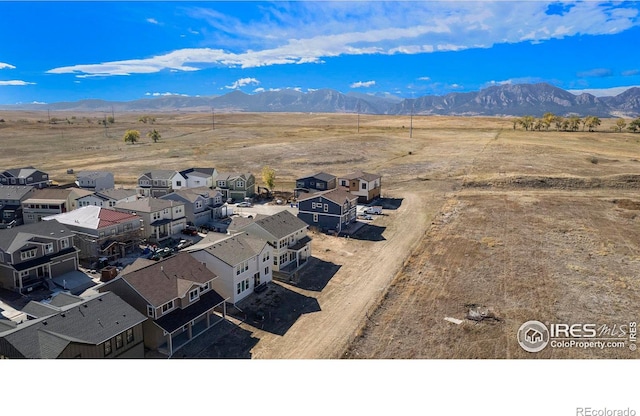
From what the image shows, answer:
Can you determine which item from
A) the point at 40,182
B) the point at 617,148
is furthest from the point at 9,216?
the point at 617,148

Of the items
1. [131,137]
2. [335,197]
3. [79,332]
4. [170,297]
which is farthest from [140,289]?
[131,137]

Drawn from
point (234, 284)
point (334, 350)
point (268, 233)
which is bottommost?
point (334, 350)

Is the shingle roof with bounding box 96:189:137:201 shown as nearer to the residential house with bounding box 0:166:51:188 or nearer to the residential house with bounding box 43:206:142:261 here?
the residential house with bounding box 43:206:142:261

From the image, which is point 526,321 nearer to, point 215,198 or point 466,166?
point 215,198

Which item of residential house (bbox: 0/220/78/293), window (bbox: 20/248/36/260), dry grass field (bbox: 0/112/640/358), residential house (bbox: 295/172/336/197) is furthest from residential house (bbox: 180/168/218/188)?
window (bbox: 20/248/36/260)

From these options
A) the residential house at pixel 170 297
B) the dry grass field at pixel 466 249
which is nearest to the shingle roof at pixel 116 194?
the dry grass field at pixel 466 249
